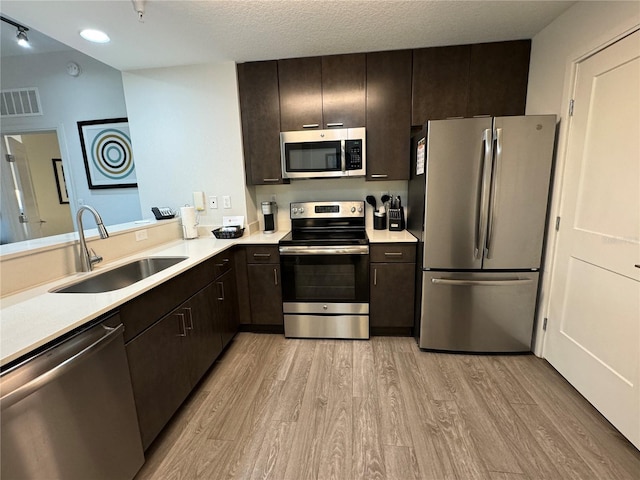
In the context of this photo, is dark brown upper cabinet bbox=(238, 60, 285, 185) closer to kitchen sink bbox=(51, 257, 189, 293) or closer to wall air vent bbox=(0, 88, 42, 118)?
kitchen sink bbox=(51, 257, 189, 293)

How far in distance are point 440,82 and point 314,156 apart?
1.22 m

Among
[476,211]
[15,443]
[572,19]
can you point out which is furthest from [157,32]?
[572,19]

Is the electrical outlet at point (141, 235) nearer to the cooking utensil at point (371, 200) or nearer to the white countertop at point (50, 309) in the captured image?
the white countertop at point (50, 309)

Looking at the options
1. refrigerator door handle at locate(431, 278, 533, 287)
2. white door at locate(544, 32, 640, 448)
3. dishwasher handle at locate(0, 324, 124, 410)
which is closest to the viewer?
dishwasher handle at locate(0, 324, 124, 410)

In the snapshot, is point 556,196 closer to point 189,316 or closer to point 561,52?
point 561,52

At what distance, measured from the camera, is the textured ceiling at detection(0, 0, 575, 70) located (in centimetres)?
176

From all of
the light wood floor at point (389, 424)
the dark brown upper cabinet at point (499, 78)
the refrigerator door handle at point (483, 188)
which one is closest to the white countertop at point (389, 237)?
the refrigerator door handle at point (483, 188)

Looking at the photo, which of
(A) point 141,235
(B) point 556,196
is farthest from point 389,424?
(A) point 141,235

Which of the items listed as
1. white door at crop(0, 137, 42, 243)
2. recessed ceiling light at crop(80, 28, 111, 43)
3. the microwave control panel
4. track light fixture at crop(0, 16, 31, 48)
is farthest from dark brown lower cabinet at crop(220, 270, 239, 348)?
white door at crop(0, 137, 42, 243)

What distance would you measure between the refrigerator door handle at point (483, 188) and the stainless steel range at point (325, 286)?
0.82 metres

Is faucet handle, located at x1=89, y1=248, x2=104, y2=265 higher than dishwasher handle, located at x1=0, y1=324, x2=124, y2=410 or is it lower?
higher

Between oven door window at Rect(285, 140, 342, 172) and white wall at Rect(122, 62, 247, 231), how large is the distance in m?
0.49

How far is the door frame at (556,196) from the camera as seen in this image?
185 cm

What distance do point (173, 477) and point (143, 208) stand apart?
7.69 ft
